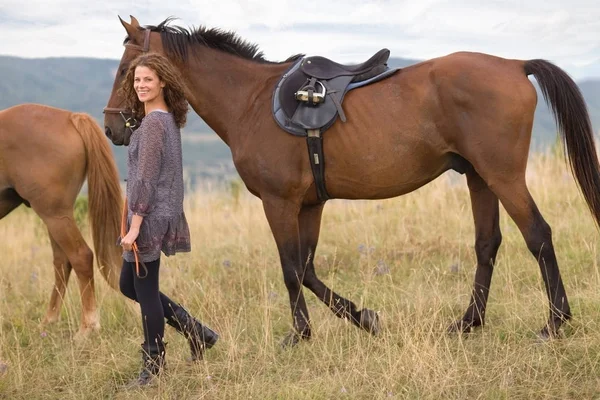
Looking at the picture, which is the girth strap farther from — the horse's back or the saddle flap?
the horse's back

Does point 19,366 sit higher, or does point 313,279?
point 313,279

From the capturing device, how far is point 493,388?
137 inches

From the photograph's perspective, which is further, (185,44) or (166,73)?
(185,44)

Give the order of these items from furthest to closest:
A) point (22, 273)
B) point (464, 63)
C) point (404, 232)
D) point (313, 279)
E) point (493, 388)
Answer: point (22, 273) < point (404, 232) < point (313, 279) < point (464, 63) < point (493, 388)

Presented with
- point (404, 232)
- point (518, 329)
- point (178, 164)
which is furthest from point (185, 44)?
point (404, 232)

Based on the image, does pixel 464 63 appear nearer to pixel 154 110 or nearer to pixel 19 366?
pixel 154 110

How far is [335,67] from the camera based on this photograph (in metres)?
4.50

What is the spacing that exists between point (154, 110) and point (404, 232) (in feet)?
13.5

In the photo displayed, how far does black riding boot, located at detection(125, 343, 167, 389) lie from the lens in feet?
12.9

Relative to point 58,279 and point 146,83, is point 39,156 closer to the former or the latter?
point 58,279

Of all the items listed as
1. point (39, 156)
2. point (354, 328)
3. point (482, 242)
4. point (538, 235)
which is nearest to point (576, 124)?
point (538, 235)

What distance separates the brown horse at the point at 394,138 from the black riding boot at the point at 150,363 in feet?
3.07

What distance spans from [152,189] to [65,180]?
7.58 feet

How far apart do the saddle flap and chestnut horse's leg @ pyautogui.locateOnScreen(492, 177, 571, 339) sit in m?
1.19
